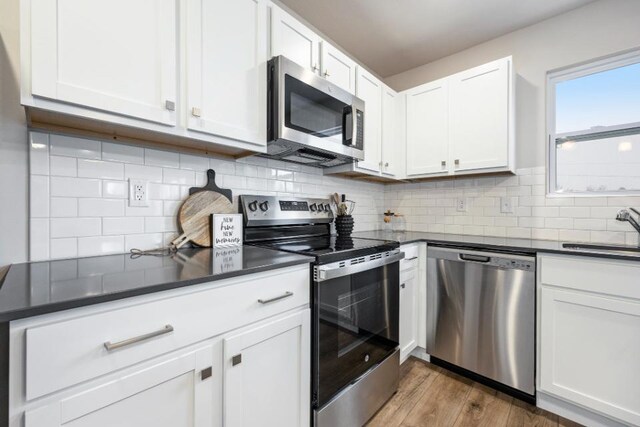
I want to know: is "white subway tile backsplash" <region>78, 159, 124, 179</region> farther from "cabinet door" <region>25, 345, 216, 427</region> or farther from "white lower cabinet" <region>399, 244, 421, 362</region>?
"white lower cabinet" <region>399, 244, 421, 362</region>

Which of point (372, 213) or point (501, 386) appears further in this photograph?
point (372, 213)

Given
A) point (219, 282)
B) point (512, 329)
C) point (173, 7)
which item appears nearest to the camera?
point (219, 282)

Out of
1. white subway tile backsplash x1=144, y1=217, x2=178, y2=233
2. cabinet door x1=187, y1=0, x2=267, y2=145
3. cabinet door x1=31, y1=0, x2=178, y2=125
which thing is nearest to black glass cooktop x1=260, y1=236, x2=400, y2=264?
white subway tile backsplash x1=144, y1=217, x2=178, y2=233

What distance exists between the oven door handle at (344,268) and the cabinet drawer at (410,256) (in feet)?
0.94

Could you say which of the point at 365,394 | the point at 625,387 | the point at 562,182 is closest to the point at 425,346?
the point at 365,394

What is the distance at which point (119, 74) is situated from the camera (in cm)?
105

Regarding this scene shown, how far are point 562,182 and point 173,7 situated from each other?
271cm

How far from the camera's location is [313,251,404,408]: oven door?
4.17 ft

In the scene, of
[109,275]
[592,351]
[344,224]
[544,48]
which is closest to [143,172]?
[109,275]

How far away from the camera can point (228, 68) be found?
1354 millimetres

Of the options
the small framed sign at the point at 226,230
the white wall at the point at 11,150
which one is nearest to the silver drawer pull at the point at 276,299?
the small framed sign at the point at 226,230

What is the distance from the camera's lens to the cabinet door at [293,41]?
1543 mm

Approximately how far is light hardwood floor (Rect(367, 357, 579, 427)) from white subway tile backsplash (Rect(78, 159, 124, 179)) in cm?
184

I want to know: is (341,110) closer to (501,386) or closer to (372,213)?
(372,213)
